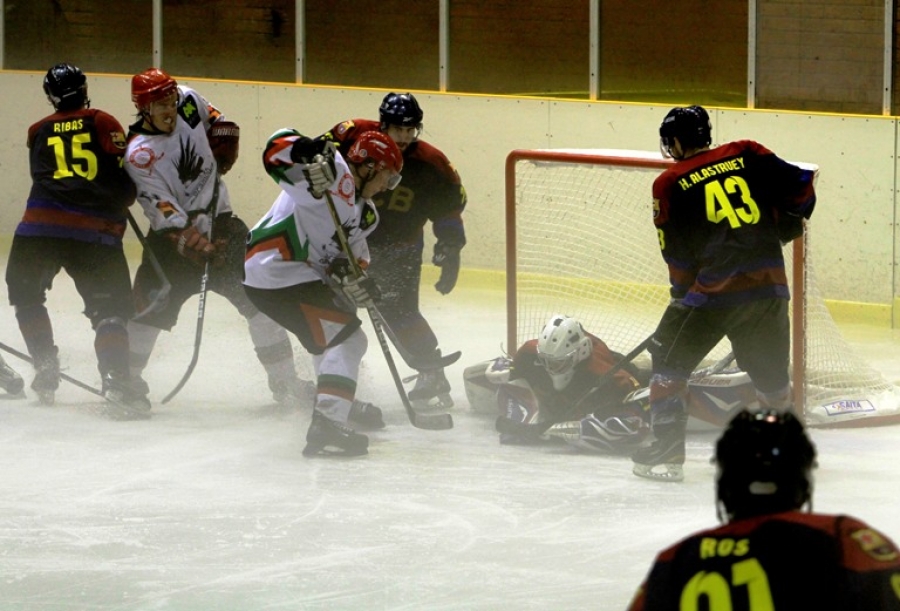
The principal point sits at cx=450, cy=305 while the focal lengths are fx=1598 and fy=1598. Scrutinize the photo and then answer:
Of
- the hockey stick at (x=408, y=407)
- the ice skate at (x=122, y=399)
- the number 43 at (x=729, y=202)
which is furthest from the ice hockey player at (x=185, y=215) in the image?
the number 43 at (x=729, y=202)

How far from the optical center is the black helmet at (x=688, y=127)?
13.8ft

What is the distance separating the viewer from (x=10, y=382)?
553cm

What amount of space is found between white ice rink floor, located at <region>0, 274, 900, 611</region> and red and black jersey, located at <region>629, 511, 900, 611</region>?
1.87 meters

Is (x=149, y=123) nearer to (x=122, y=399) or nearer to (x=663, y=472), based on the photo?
(x=122, y=399)

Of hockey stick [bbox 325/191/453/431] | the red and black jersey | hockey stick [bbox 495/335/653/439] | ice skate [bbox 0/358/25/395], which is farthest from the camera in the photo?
ice skate [bbox 0/358/25/395]

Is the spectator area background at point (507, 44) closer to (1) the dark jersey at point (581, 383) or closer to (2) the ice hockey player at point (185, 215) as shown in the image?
(1) the dark jersey at point (581, 383)

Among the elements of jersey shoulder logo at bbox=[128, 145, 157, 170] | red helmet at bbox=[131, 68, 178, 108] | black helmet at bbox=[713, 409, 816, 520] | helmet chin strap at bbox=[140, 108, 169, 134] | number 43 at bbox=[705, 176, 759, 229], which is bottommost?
black helmet at bbox=[713, 409, 816, 520]

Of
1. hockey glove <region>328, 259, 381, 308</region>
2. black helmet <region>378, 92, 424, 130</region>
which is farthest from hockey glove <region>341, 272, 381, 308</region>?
black helmet <region>378, 92, 424, 130</region>

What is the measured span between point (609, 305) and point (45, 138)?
1971 mm

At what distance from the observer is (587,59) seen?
7629 mm

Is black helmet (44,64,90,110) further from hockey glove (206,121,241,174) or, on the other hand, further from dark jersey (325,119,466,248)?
dark jersey (325,119,466,248)

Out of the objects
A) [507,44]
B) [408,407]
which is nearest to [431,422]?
[408,407]

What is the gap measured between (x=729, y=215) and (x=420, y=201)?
1.46 m

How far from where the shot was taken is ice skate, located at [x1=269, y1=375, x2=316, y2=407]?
5.40 metres
